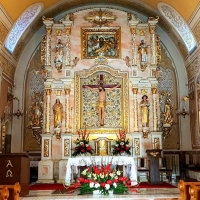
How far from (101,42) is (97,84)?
186 centimetres

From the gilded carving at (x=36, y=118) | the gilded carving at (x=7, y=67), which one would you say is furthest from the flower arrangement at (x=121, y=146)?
the gilded carving at (x=7, y=67)

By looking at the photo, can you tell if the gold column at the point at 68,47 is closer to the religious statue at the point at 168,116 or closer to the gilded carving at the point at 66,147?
the gilded carving at the point at 66,147

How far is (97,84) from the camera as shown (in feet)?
47.1

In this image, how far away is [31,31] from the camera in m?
15.5

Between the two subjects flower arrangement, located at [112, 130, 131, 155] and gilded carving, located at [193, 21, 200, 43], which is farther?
flower arrangement, located at [112, 130, 131, 155]

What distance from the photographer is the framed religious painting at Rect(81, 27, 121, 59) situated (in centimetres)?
1457

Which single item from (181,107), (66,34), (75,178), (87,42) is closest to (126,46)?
(87,42)

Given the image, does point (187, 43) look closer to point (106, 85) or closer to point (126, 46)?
point (126, 46)

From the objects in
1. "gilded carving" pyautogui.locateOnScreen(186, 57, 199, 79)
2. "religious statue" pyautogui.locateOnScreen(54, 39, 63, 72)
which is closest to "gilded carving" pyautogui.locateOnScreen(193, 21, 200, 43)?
"gilded carving" pyautogui.locateOnScreen(186, 57, 199, 79)

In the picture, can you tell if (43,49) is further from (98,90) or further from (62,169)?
(62,169)

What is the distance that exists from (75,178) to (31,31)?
7066 mm

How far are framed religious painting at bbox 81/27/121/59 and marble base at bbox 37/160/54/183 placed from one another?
462 cm

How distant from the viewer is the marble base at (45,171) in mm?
13093

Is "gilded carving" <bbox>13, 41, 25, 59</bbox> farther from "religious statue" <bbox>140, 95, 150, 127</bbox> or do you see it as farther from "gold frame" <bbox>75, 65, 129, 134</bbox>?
"religious statue" <bbox>140, 95, 150, 127</bbox>
